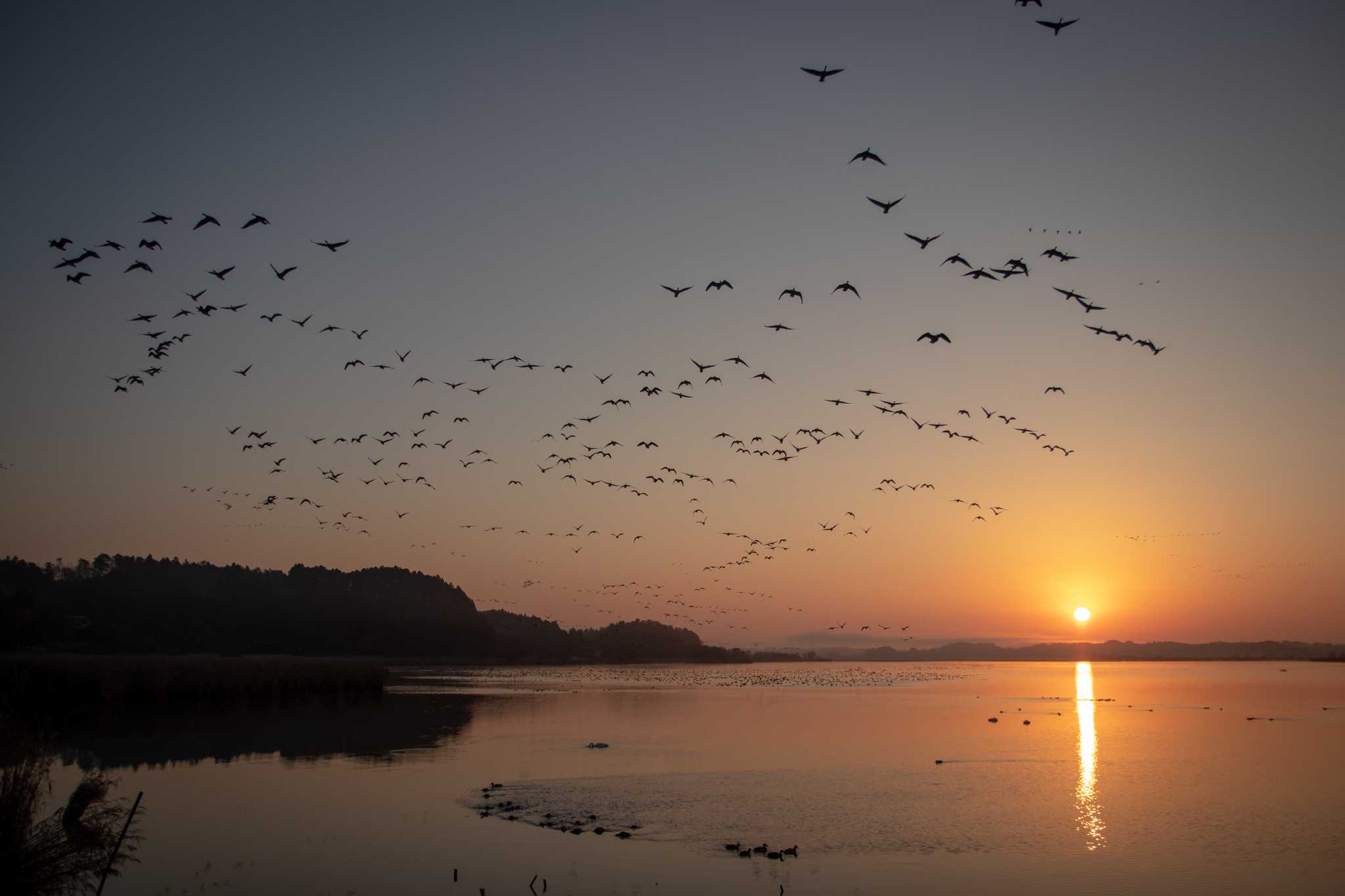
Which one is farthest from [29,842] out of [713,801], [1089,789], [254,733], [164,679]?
[164,679]

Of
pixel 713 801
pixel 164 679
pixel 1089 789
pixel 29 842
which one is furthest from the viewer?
pixel 164 679

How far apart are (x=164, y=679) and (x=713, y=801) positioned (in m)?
40.3

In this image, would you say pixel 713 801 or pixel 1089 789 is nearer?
pixel 713 801

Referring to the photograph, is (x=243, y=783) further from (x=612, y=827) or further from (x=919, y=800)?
(x=919, y=800)

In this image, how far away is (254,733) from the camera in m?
42.9

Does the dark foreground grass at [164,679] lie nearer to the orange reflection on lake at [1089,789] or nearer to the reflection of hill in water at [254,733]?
the reflection of hill in water at [254,733]

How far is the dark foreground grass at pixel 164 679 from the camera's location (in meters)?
47.2

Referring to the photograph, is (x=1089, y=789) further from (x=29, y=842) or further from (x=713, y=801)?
(x=29, y=842)

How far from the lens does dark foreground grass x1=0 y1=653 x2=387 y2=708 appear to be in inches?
1858

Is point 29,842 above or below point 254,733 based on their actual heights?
above

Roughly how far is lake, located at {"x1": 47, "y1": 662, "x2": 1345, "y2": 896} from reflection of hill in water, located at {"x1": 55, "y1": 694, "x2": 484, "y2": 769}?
0.26m

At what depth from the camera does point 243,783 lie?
29.7 meters

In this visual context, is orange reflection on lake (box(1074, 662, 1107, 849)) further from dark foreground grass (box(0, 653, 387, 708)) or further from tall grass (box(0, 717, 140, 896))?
dark foreground grass (box(0, 653, 387, 708))

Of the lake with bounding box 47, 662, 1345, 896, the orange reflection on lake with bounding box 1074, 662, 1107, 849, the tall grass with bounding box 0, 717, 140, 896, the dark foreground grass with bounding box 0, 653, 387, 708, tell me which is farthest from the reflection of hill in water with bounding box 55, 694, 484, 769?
the orange reflection on lake with bounding box 1074, 662, 1107, 849
